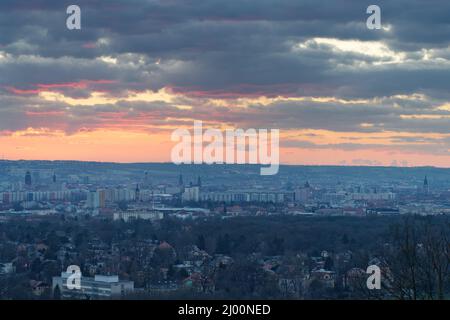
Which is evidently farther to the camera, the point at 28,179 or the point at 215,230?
the point at 28,179

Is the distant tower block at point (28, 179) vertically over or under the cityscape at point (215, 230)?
over

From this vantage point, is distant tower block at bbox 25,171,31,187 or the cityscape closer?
the cityscape

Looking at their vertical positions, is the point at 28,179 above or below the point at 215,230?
above

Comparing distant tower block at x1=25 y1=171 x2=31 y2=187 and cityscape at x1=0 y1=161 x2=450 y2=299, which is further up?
distant tower block at x1=25 y1=171 x2=31 y2=187

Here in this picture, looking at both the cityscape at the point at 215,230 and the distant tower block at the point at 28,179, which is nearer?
the cityscape at the point at 215,230
